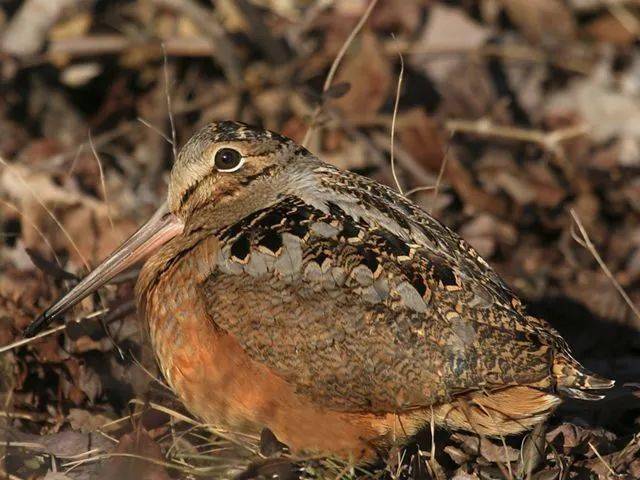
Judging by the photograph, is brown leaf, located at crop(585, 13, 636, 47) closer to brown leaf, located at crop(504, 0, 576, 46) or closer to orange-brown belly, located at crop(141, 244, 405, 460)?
brown leaf, located at crop(504, 0, 576, 46)

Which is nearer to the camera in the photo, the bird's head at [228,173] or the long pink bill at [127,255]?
the bird's head at [228,173]

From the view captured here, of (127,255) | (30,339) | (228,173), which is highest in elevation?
(228,173)

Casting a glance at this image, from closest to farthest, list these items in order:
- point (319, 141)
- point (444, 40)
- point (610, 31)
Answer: point (319, 141) < point (444, 40) < point (610, 31)

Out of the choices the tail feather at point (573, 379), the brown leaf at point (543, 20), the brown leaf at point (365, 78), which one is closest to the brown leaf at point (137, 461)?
the tail feather at point (573, 379)

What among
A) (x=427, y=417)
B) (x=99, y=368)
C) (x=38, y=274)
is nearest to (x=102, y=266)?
(x=99, y=368)

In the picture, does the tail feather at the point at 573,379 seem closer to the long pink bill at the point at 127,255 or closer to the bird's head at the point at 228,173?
the bird's head at the point at 228,173

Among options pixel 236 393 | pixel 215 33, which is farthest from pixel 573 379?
pixel 215 33

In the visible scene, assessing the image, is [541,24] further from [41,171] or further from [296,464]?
[296,464]

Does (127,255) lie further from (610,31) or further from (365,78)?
(610,31)
